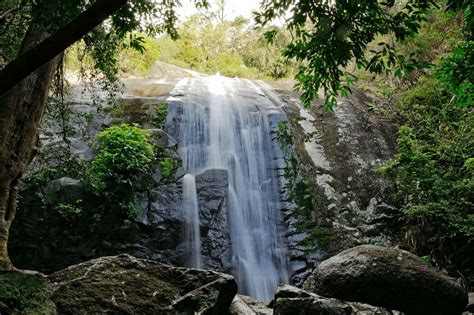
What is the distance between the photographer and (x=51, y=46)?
6.84 feet

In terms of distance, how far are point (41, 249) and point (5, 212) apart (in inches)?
159

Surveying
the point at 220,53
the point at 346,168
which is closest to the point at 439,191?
the point at 346,168

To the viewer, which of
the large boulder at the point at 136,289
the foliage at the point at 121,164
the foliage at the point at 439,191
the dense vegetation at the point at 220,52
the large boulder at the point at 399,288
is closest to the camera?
the large boulder at the point at 136,289

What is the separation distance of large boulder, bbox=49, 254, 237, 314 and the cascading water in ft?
12.8

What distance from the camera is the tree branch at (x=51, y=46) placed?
→ 2.07 metres

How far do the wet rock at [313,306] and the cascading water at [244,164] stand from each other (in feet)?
11.3

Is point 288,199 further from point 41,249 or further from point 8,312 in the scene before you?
point 8,312

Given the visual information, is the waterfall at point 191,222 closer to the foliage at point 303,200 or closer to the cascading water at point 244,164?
the cascading water at point 244,164

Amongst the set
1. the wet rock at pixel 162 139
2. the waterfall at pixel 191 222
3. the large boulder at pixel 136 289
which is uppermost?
the wet rock at pixel 162 139

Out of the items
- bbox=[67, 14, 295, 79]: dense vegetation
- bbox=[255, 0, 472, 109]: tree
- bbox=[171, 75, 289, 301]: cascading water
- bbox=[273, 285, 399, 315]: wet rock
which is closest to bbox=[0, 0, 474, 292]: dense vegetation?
bbox=[255, 0, 472, 109]: tree

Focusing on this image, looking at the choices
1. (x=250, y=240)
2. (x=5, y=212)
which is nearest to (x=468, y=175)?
(x=250, y=240)

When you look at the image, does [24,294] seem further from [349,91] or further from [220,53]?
[220,53]

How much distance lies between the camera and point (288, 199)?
31.5ft

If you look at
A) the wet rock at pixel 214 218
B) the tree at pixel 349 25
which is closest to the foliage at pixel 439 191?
the wet rock at pixel 214 218
